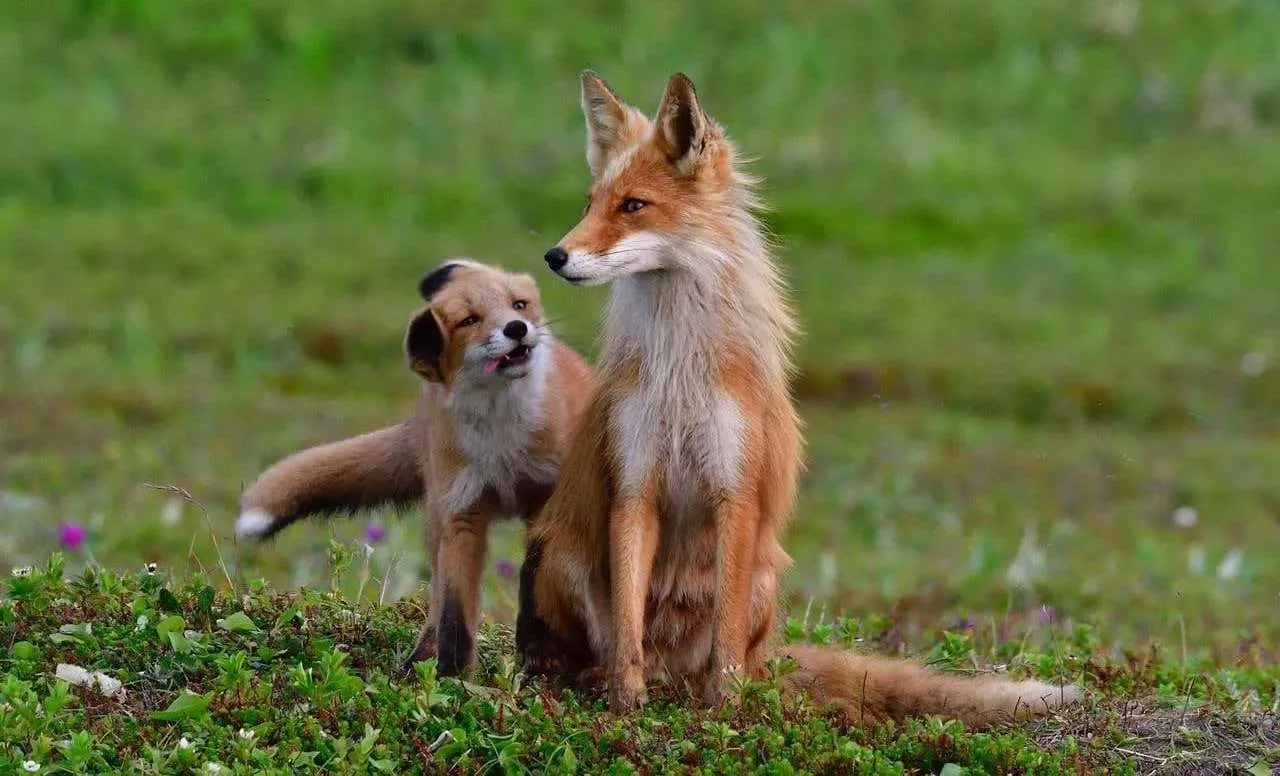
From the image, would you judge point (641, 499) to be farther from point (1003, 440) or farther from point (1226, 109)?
point (1226, 109)

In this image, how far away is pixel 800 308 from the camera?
19828mm

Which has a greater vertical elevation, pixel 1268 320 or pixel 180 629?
pixel 180 629

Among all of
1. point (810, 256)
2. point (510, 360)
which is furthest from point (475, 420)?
point (810, 256)

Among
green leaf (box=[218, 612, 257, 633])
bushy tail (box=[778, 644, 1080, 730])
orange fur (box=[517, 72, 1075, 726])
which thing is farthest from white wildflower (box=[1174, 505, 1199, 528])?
green leaf (box=[218, 612, 257, 633])

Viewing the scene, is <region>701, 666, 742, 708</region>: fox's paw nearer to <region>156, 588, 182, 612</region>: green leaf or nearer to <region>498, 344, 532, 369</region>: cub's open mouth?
<region>498, 344, 532, 369</region>: cub's open mouth

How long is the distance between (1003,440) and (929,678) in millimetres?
9522

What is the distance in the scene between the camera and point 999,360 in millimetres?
18719

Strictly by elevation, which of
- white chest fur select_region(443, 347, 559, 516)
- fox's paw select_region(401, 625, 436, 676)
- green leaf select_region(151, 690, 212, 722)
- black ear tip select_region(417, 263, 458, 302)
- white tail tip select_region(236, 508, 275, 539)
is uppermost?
black ear tip select_region(417, 263, 458, 302)

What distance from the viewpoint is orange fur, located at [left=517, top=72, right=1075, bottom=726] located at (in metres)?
7.56

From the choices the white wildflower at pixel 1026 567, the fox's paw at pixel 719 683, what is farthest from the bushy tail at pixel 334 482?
the white wildflower at pixel 1026 567

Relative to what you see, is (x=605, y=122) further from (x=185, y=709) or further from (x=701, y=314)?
(x=185, y=709)

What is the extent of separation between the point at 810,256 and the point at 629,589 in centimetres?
1425

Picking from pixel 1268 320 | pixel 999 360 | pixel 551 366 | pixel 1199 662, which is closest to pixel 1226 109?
pixel 1268 320

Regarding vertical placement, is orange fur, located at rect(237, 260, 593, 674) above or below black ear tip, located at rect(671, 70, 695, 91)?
below
